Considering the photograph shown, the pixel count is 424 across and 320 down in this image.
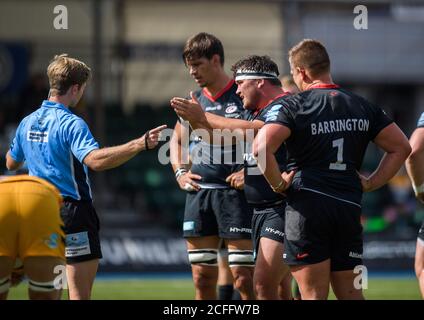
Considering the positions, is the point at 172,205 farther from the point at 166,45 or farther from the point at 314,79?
the point at 314,79

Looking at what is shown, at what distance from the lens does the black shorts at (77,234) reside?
6547 mm

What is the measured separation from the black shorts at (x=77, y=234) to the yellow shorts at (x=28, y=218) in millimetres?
1032

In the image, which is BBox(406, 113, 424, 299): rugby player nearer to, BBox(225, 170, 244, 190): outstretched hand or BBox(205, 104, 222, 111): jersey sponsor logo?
BBox(225, 170, 244, 190): outstretched hand

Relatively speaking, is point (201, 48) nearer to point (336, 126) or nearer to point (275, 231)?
point (275, 231)

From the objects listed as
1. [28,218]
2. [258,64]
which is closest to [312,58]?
[258,64]

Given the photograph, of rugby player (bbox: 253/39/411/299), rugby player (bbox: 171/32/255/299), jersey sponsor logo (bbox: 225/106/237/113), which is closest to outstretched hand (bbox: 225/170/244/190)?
rugby player (bbox: 171/32/255/299)

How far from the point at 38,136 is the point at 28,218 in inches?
46.6

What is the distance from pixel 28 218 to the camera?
5359 mm

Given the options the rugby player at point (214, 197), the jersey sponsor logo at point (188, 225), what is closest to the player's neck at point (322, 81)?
the rugby player at point (214, 197)

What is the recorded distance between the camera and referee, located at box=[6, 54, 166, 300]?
6.34 m

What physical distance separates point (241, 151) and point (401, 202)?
11.8m
